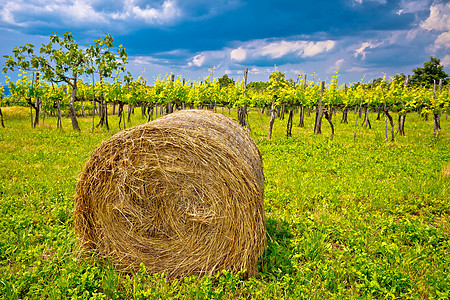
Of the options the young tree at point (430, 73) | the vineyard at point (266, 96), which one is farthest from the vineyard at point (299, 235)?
the young tree at point (430, 73)

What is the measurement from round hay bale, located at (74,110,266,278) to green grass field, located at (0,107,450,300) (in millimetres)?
298

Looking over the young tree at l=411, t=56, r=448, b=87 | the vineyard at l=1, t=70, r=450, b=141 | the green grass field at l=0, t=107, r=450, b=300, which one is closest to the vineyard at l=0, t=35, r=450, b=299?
the green grass field at l=0, t=107, r=450, b=300

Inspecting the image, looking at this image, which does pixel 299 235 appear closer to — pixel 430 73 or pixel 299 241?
pixel 299 241

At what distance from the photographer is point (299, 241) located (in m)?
4.83

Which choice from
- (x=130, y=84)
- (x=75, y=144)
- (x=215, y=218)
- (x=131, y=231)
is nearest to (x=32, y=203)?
(x=131, y=231)

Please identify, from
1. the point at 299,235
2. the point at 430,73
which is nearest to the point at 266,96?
the point at 299,235

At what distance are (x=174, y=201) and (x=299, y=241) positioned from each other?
2455 millimetres

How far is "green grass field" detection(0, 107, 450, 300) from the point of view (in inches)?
145

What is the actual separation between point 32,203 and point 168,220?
4.20 m

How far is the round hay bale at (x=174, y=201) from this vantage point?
392 centimetres

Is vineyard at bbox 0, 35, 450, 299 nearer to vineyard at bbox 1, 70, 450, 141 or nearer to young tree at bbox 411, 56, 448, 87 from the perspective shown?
vineyard at bbox 1, 70, 450, 141

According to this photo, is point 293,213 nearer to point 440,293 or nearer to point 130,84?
point 440,293

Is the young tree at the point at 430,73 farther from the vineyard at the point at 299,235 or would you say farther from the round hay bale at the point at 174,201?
the round hay bale at the point at 174,201

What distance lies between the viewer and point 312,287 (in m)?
3.74
